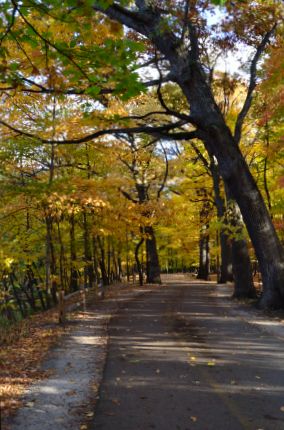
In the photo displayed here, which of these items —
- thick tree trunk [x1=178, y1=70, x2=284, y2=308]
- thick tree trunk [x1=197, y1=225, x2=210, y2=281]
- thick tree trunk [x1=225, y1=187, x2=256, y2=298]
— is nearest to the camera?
thick tree trunk [x1=178, y1=70, x2=284, y2=308]

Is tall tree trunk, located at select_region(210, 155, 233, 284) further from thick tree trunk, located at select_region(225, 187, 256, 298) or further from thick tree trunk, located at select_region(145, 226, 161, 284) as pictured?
thick tree trunk, located at select_region(225, 187, 256, 298)

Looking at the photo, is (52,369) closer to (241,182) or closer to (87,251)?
(241,182)

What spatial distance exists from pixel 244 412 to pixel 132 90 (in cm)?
427

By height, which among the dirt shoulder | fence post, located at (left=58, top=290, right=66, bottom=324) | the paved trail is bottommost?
the paved trail

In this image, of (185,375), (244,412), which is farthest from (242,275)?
(244,412)

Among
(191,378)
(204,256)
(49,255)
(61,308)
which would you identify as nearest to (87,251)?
(49,255)

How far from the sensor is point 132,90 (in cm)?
540

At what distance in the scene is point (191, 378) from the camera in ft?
22.9

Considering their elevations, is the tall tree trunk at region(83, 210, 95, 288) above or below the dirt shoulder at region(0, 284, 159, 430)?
above

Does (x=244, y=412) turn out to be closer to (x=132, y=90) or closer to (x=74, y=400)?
(x=74, y=400)

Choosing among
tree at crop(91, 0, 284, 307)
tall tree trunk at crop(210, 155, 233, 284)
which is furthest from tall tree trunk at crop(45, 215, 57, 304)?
tall tree trunk at crop(210, 155, 233, 284)

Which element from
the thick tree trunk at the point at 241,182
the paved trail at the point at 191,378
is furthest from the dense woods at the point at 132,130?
the paved trail at the point at 191,378

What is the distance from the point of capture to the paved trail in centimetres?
529

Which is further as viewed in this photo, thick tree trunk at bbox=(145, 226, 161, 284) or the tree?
thick tree trunk at bbox=(145, 226, 161, 284)
